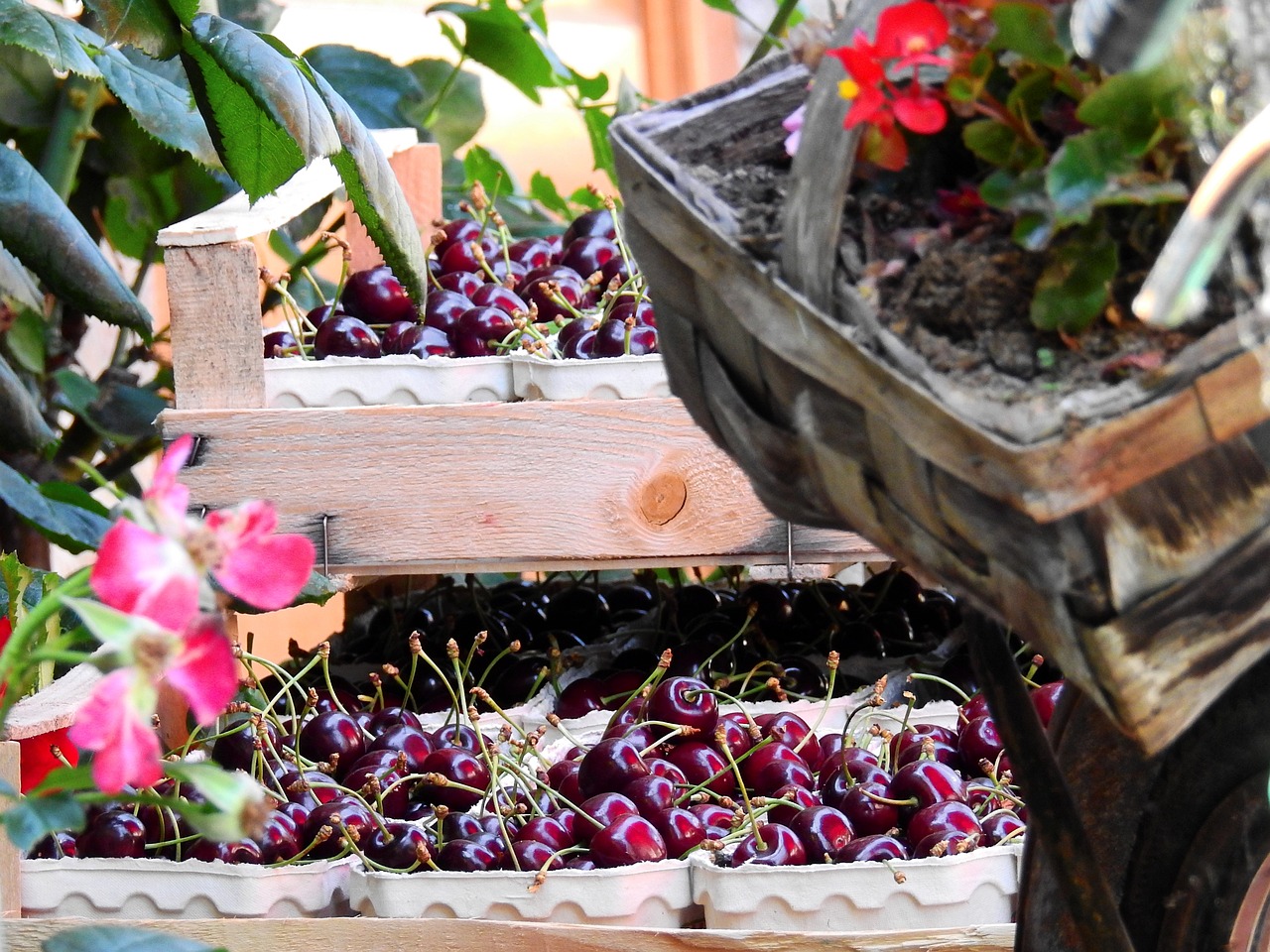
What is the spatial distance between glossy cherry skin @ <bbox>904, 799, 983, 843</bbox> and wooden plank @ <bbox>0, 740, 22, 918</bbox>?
476 millimetres

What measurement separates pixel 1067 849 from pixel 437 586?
3.43 feet

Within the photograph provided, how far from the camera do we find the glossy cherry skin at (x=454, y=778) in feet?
2.95

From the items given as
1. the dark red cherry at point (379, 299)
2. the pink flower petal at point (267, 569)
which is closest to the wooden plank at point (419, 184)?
the dark red cherry at point (379, 299)

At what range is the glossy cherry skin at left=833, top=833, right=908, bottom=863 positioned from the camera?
77cm

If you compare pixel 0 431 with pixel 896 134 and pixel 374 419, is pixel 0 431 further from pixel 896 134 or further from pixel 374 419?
pixel 896 134

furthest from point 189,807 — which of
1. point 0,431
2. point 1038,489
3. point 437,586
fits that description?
point 437,586

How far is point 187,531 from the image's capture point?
318 millimetres

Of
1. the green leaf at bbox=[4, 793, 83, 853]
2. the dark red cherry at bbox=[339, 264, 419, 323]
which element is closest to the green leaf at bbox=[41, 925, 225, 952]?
the green leaf at bbox=[4, 793, 83, 853]

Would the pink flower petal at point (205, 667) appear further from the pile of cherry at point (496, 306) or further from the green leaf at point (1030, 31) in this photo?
the pile of cherry at point (496, 306)

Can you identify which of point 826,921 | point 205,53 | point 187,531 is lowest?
point 826,921

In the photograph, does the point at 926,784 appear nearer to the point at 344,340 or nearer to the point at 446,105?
the point at 344,340

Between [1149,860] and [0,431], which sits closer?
[1149,860]

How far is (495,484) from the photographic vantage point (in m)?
0.93

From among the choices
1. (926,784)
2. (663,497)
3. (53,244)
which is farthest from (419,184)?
(926,784)
